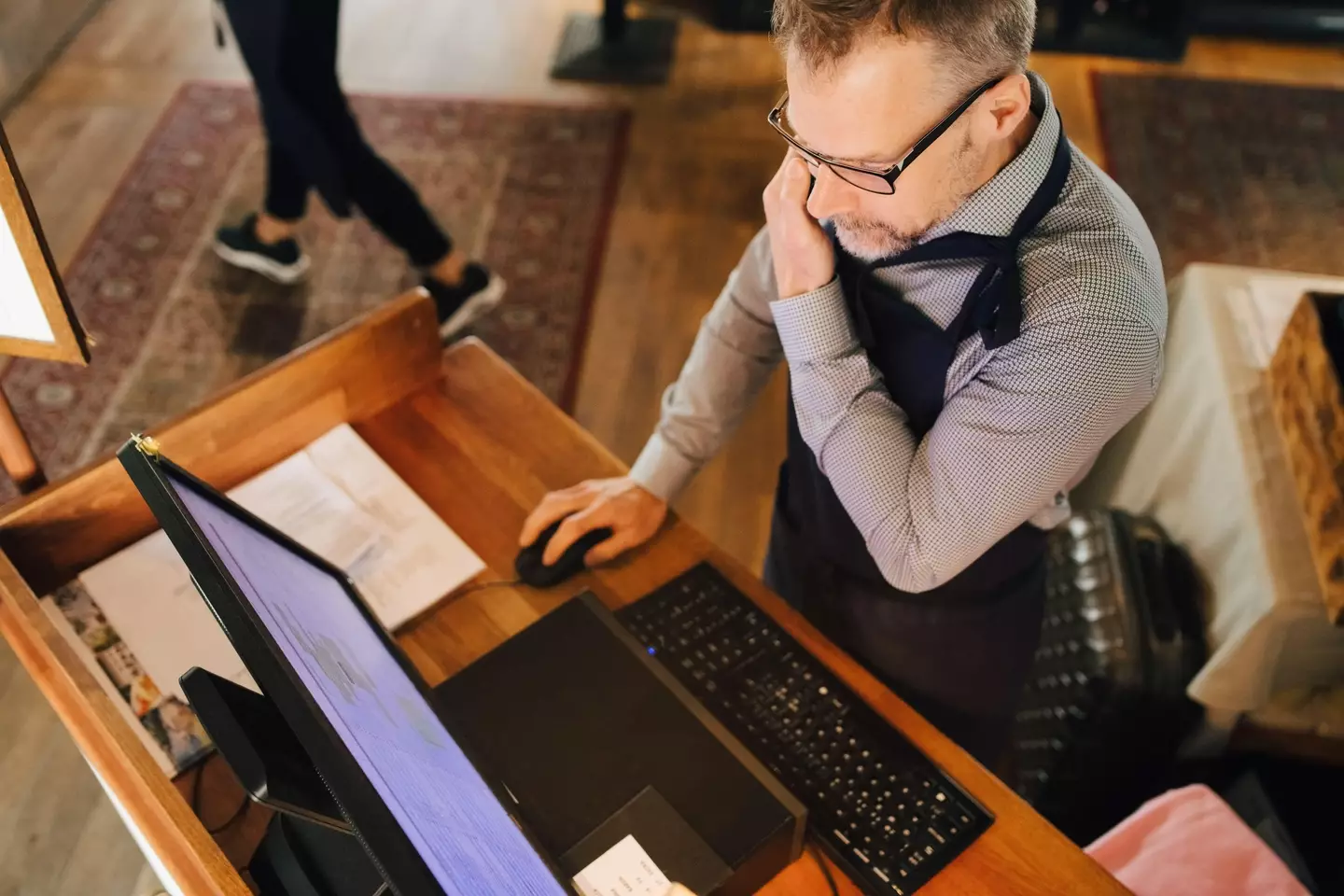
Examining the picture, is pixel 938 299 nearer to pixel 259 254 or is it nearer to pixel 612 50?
pixel 259 254

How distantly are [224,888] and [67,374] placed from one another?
194cm

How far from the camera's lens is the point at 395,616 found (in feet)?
3.65

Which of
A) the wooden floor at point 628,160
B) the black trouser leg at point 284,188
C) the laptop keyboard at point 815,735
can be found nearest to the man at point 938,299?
the laptop keyboard at point 815,735

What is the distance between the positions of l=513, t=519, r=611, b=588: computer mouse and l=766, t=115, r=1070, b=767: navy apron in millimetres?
272

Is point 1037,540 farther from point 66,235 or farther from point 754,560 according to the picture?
point 66,235

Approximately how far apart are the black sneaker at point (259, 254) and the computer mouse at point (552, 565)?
1789 millimetres

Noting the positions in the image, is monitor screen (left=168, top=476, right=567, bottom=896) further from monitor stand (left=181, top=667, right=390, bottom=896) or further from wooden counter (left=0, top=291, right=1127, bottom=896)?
wooden counter (left=0, top=291, right=1127, bottom=896)

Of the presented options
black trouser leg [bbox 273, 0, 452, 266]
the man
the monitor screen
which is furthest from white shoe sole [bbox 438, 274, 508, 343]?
the monitor screen

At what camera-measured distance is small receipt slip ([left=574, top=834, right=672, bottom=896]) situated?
87cm

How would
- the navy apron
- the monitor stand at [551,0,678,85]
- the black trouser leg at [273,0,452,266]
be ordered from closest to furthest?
the navy apron → the black trouser leg at [273,0,452,266] → the monitor stand at [551,0,678,85]

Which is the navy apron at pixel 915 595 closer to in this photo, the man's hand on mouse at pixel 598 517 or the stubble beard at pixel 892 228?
the stubble beard at pixel 892 228

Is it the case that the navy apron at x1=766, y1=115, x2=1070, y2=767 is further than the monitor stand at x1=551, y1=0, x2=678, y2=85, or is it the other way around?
the monitor stand at x1=551, y1=0, x2=678, y2=85

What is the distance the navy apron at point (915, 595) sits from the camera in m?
1.07

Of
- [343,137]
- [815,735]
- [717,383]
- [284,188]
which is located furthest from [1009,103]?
[284,188]
